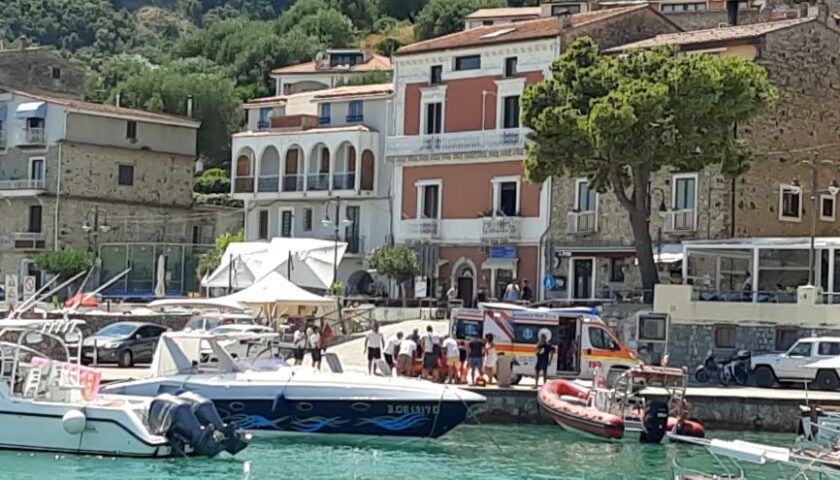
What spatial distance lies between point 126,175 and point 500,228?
2472 cm

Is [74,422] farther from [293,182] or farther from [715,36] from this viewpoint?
[293,182]

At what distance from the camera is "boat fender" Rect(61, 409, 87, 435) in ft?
102

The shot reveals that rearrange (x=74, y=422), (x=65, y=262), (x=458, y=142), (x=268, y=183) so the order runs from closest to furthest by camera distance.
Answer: (x=74, y=422)
(x=458, y=142)
(x=268, y=183)
(x=65, y=262)

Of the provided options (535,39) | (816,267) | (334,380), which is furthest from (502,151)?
(334,380)

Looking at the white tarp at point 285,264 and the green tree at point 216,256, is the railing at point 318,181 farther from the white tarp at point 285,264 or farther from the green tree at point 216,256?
the white tarp at point 285,264

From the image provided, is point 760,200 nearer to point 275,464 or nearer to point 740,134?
point 740,134

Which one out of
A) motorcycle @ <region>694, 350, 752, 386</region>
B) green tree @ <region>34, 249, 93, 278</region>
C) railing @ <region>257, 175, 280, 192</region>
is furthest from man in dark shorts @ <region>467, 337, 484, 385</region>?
green tree @ <region>34, 249, 93, 278</region>

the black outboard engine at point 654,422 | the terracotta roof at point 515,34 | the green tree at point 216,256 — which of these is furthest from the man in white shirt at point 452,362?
the green tree at point 216,256

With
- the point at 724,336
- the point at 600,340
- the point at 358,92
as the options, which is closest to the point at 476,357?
the point at 600,340

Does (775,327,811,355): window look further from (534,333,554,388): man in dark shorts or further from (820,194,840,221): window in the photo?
(820,194,840,221): window

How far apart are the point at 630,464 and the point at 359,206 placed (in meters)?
33.2

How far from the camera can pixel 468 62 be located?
60.2 m

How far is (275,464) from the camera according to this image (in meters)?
32.2

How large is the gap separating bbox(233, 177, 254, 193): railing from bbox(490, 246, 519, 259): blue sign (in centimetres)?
1358
